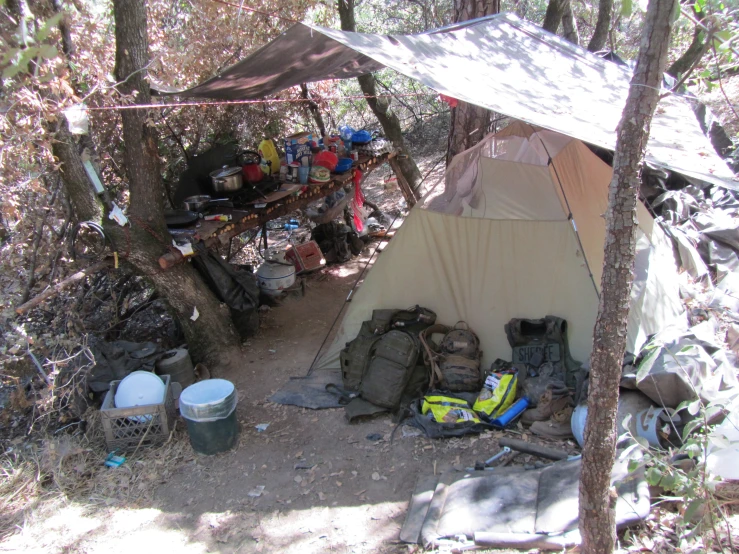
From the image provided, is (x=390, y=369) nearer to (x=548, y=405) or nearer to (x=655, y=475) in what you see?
(x=548, y=405)

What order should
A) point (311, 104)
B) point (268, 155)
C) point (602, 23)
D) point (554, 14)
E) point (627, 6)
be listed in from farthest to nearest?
point (602, 23) < point (554, 14) < point (311, 104) < point (268, 155) < point (627, 6)

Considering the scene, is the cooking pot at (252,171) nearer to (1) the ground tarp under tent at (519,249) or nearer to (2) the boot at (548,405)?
(1) the ground tarp under tent at (519,249)

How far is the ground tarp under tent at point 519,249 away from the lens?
402cm

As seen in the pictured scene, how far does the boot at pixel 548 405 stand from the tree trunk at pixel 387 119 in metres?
3.87

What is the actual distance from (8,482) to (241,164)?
3.15m

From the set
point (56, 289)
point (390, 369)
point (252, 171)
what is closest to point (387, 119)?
point (252, 171)

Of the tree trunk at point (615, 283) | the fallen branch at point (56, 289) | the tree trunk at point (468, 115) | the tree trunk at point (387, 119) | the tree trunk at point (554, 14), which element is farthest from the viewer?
the tree trunk at point (554, 14)

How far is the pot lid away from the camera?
4906 millimetres

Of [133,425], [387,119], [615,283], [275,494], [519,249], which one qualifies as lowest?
[275,494]

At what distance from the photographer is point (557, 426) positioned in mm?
3646

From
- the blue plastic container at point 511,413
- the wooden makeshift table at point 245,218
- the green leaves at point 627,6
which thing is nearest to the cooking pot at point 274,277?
the wooden makeshift table at point 245,218

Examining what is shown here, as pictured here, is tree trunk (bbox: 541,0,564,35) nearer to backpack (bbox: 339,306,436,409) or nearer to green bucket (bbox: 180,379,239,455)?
backpack (bbox: 339,306,436,409)

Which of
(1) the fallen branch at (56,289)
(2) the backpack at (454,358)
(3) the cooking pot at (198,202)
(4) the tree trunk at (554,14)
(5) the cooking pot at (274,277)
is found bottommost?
(2) the backpack at (454,358)

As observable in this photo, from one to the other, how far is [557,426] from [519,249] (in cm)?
127
